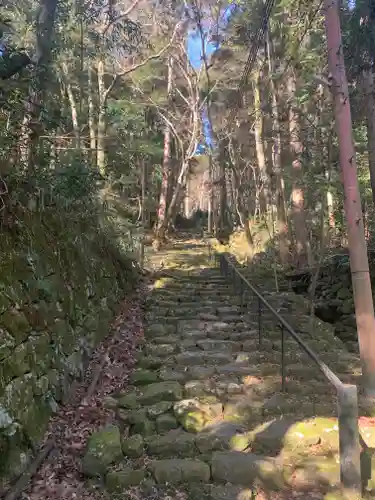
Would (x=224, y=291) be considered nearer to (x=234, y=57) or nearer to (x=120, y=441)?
(x=120, y=441)

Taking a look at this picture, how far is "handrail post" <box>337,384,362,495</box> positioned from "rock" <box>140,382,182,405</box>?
2.14m

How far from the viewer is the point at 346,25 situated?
8547 millimetres

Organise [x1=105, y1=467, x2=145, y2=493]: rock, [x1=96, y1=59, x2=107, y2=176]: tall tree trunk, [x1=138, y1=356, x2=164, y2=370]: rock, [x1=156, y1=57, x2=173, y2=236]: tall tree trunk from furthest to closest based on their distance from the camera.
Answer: [x1=156, y1=57, x2=173, y2=236]: tall tree trunk → [x1=96, y1=59, x2=107, y2=176]: tall tree trunk → [x1=138, y1=356, x2=164, y2=370]: rock → [x1=105, y1=467, x2=145, y2=493]: rock

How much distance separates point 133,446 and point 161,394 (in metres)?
1.08

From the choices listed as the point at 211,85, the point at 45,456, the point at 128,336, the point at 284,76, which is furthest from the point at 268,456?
Answer: the point at 211,85

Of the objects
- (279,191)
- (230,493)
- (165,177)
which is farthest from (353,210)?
(165,177)

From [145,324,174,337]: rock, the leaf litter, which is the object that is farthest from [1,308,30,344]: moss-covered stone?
[145,324,174,337]: rock

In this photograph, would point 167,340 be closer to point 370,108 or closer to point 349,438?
point 349,438

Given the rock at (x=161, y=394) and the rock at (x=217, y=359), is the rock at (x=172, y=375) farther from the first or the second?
the rock at (x=217, y=359)

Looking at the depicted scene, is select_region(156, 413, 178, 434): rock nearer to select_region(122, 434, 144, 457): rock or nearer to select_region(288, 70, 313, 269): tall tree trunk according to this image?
select_region(122, 434, 144, 457): rock

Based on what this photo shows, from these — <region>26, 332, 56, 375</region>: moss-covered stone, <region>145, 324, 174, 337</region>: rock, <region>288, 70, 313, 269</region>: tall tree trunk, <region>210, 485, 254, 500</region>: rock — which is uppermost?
<region>288, 70, 313, 269</region>: tall tree trunk

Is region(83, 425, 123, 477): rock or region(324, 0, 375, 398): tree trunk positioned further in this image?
region(324, 0, 375, 398): tree trunk

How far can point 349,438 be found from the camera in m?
3.29

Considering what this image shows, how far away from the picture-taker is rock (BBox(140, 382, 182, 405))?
198 inches
